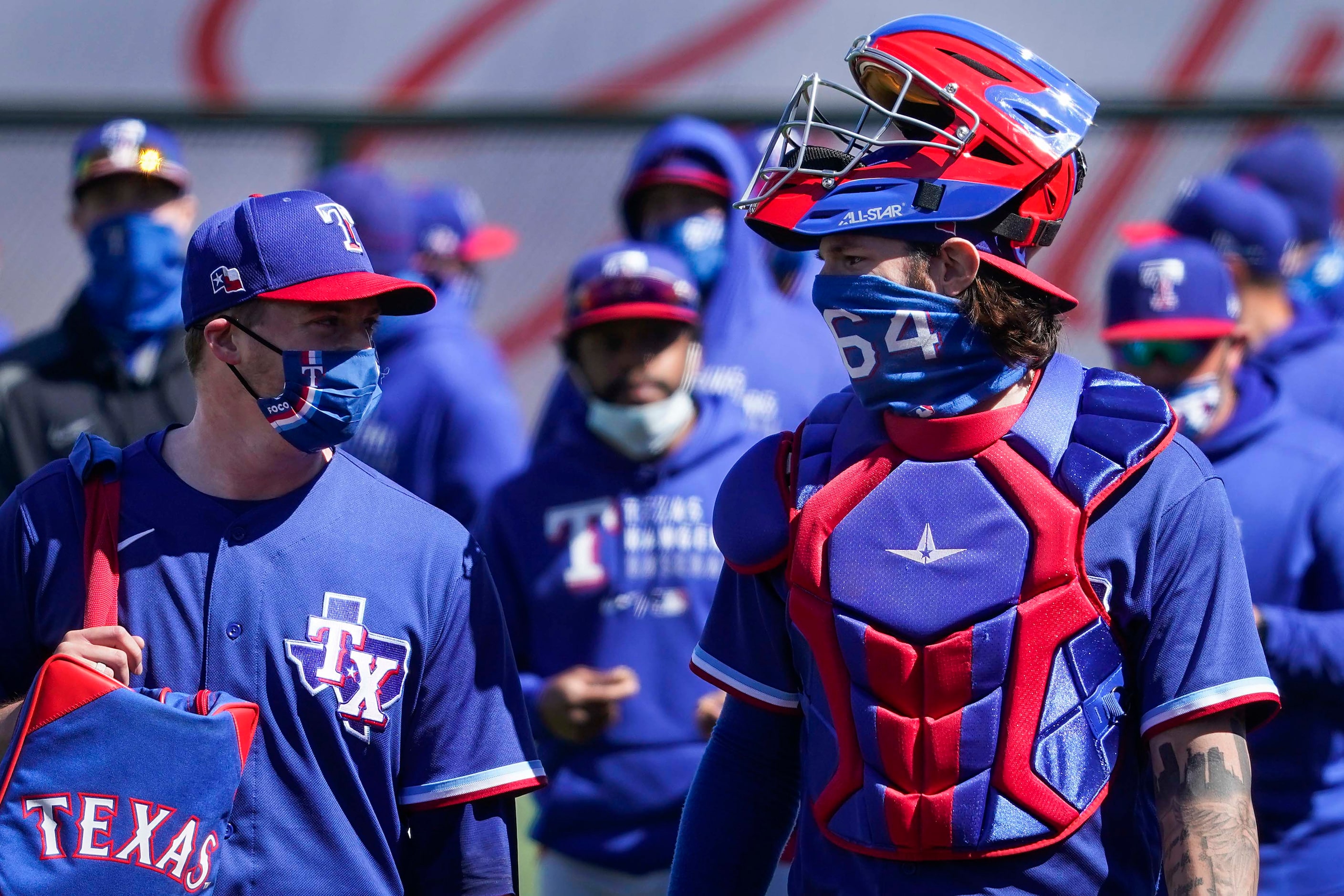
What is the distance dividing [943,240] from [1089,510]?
0.46 meters

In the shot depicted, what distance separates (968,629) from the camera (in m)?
2.35

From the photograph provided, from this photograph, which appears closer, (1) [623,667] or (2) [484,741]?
(2) [484,741]

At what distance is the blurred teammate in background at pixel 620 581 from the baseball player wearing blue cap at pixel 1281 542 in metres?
1.18

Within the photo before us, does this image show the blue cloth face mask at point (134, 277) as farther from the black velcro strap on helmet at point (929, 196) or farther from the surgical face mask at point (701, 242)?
the black velcro strap on helmet at point (929, 196)

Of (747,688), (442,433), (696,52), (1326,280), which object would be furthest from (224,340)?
(696,52)

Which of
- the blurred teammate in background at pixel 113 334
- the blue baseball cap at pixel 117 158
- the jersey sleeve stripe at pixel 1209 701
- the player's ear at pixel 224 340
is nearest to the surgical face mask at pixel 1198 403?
the jersey sleeve stripe at pixel 1209 701

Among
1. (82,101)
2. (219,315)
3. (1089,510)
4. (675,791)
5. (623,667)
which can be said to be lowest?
(675,791)

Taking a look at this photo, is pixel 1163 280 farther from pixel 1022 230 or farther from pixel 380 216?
pixel 380 216

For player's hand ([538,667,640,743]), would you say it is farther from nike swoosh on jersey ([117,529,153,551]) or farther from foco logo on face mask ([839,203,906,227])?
foco logo on face mask ([839,203,906,227])

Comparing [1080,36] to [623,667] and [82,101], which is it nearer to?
[82,101]

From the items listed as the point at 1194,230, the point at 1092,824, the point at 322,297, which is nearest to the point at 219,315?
the point at 322,297

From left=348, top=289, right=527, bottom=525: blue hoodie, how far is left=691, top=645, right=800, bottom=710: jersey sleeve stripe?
97.2 inches

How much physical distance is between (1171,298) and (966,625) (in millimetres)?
2015

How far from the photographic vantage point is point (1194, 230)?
5664 mm
